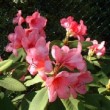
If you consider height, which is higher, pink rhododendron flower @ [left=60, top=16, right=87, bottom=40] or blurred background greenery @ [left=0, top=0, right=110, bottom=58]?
pink rhododendron flower @ [left=60, top=16, right=87, bottom=40]

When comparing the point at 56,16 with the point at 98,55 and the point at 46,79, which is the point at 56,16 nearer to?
the point at 98,55

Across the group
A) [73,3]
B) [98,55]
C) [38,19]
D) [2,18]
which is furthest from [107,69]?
[73,3]

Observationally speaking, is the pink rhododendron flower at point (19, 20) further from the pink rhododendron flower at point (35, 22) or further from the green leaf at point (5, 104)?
the green leaf at point (5, 104)

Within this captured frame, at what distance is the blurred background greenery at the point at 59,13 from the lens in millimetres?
5652

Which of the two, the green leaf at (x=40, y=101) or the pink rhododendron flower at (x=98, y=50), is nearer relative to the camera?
the green leaf at (x=40, y=101)

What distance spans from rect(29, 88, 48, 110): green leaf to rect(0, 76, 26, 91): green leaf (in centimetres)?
8

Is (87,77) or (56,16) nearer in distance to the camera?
(87,77)

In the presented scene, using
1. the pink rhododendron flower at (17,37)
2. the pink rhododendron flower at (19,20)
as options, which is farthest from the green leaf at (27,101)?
the pink rhododendron flower at (19,20)

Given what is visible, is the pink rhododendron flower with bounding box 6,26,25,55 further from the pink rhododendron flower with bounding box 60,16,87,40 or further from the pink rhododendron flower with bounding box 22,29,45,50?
the pink rhododendron flower with bounding box 60,16,87,40

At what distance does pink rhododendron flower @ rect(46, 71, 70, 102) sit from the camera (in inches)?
61.9

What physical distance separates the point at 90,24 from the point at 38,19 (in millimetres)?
4274

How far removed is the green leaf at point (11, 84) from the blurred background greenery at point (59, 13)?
358cm

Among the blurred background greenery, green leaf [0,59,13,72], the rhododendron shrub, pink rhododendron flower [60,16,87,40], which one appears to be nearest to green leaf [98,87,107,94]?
the rhododendron shrub

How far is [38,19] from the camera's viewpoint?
6.98 feet
